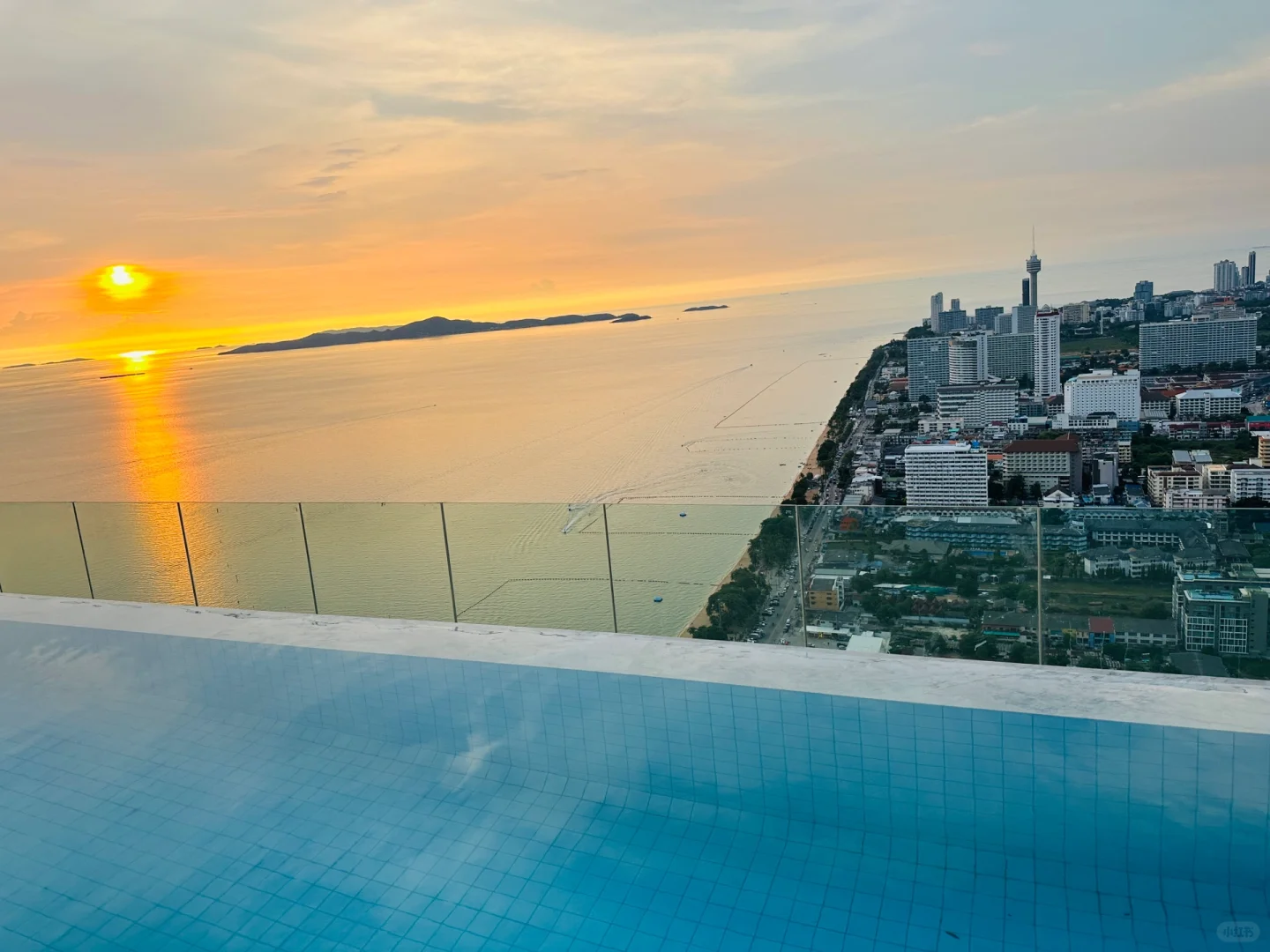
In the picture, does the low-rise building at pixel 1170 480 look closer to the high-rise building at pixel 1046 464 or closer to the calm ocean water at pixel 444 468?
the high-rise building at pixel 1046 464

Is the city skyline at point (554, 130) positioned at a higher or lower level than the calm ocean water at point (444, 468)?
higher

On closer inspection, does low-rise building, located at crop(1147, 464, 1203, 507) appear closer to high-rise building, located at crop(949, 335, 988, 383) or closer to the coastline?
the coastline

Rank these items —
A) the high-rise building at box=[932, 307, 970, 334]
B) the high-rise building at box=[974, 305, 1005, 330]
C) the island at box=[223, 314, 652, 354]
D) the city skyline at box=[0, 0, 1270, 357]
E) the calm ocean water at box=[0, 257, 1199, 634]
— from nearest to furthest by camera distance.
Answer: the calm ocean water at box=[0, 257, 1199, 634] < the city skyline at box=[0, 0, 1270, 357] < the high-rise building at box=[974, 305, 1005, 330] < the high-rise building at box=[932, 307, 970, 334] < the island at box=[223, 314, 652, 354]

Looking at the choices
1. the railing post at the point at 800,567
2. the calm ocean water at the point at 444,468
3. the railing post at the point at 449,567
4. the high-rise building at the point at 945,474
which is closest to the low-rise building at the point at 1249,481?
the high-rise building at the point at 945,474

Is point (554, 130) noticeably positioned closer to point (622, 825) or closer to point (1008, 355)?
point (622, 825)

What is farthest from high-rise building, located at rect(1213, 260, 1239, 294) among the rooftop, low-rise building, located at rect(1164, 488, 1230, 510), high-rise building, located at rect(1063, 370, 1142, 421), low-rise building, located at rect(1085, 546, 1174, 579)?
low-rise building, located at rect(1085, 546, 1174, 579)

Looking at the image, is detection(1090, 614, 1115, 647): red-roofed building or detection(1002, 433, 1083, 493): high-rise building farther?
detection(1002, 433, 1083, 493): high-rise building
